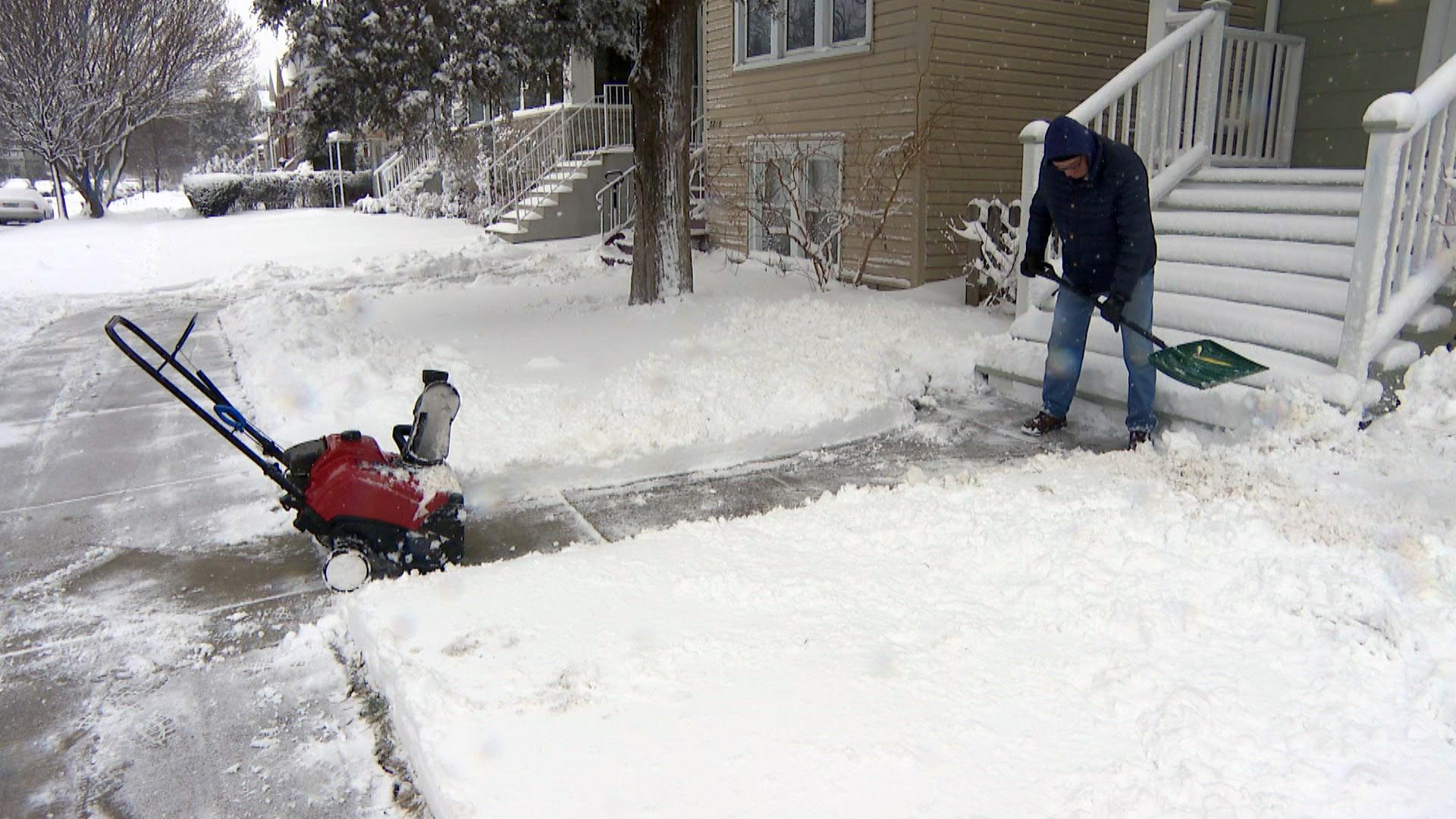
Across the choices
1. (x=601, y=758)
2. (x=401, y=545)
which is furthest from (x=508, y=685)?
(x=401, y=545)

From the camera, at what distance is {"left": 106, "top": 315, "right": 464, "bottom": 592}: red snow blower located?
3.38 metres

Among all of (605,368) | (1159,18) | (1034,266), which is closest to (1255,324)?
(1034,266)

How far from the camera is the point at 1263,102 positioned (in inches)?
327

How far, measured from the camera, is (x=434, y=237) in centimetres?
1695

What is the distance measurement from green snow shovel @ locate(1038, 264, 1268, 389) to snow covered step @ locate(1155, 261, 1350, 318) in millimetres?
754

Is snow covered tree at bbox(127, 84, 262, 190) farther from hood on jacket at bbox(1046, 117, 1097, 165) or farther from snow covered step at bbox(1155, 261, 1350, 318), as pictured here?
hood on jacket at bbox(1046, 117, 1097, 165)

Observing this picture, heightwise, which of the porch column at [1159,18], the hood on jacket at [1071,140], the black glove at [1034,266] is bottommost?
the black glove at [1034,266]

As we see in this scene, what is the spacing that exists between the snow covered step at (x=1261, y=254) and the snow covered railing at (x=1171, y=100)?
770mm

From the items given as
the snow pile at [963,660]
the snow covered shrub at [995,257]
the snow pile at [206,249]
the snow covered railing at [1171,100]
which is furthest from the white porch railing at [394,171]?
the snow pile at [963,660]

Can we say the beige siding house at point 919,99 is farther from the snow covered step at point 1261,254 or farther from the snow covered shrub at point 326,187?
the snow covered shrub at point 326,187

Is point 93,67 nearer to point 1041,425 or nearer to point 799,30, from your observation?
point 799,30

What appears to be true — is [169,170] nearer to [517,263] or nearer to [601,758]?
[517,263]

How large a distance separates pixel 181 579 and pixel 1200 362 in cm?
475

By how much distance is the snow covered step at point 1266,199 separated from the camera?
5855 mm
